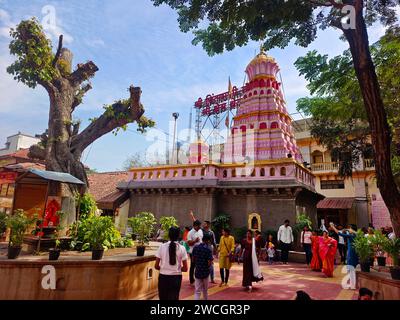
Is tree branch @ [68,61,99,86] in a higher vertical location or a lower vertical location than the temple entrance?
higher

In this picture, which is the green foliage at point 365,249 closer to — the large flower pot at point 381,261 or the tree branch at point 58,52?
the large flower pot at point 381,261

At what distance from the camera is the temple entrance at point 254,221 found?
14.4 metres

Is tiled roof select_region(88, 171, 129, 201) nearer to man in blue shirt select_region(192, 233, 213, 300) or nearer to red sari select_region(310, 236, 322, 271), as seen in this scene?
red sari select_region(310, 236, 322, 271)

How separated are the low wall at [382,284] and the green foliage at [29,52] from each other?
11.8 m

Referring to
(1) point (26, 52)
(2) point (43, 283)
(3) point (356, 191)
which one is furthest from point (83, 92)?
(3) point (356, 191)

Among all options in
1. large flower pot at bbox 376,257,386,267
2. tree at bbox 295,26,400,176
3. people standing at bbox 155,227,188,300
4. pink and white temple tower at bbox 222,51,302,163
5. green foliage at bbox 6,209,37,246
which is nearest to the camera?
people standing at bbox 155,227,188,300

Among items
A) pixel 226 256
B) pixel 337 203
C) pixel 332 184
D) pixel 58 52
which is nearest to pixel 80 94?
pixel 58 52

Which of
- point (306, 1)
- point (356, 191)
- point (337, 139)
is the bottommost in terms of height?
point (356, 191)

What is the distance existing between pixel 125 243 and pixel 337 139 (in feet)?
39.7

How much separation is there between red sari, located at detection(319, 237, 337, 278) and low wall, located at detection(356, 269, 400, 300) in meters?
2.77

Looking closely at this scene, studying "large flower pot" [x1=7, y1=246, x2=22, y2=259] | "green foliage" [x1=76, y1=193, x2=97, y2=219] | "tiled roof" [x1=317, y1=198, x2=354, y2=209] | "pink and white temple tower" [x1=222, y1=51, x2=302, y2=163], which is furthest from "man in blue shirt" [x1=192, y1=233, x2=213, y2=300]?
"tiled roof" [x1=317, y1=198, x2=354, y2=209]

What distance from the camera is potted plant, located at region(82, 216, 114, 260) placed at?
19.5 feet

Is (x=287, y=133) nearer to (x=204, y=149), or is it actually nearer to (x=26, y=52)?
(x=204, y=149)
